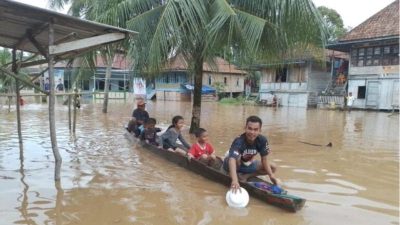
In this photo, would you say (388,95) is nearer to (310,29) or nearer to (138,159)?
(310,29)

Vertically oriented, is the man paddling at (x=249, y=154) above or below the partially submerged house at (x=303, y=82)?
below

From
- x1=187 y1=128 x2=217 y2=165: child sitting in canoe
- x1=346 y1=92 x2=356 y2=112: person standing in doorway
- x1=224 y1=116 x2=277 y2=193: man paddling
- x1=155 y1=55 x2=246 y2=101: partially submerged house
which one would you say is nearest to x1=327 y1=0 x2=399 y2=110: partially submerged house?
x1=346 y1=92 x2=356 y2=112: person standing in doorway

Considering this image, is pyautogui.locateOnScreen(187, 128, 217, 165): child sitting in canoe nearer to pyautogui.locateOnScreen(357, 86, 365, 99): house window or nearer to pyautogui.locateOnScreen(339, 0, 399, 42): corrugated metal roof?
pyautogui.locateOnScreen(339, 0, 399, 42): corrugated metal roof

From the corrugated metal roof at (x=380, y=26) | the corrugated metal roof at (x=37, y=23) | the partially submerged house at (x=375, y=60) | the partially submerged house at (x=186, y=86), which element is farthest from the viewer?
the partially submerged house at (x=186, y=86)

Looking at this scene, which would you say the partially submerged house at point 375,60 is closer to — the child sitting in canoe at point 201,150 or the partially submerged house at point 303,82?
the partially submerged house at point 303,82

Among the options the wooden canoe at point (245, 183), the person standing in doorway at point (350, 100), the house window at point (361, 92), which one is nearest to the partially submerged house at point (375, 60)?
the house window at point (361, 92)

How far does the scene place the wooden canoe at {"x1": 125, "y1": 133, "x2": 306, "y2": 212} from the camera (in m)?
5.08

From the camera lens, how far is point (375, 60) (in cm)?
2731

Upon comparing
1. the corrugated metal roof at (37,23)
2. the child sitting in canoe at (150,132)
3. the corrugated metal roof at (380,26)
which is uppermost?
the corrugated metal roof at (380,26)

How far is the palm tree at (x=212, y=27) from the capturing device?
9398mm

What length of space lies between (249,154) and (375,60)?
2478cm

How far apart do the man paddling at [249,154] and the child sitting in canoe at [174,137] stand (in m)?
2.42

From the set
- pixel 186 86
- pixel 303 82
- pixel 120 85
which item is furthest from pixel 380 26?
pixel 120 85

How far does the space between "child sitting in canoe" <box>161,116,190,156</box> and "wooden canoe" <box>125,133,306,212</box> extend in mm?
155
